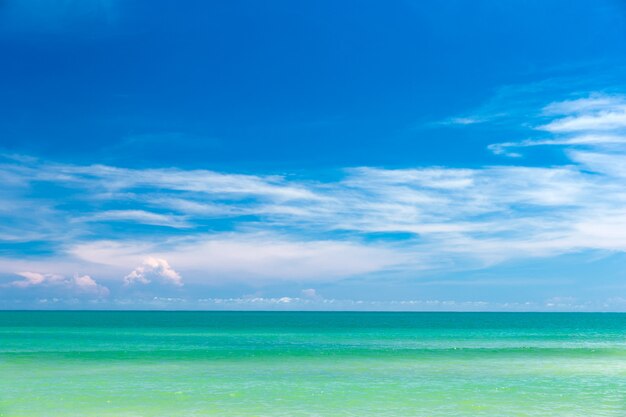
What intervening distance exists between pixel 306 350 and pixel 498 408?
2686 cm

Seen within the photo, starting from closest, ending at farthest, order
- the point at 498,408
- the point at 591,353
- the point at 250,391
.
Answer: the point at 498,408 < the point at 250,391 < the point at 591,353

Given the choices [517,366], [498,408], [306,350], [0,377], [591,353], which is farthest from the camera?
[306,350]

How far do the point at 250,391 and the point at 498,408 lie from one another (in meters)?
9.53

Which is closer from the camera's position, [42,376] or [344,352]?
[42,376]

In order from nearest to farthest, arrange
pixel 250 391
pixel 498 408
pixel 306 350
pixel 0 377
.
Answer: pixel 498 408 < pixel 250 391 < pixel 0 377 < pixel 306 350

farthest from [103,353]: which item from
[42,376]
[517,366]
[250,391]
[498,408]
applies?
[498,408]

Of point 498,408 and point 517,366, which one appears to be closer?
point 498,408

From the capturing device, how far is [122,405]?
23.0 m

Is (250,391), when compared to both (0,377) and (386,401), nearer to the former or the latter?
(386,401)

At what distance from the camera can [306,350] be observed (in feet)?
158

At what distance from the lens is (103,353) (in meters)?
44.8

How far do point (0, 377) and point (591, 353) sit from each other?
36719 mm

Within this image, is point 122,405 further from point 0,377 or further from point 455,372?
point 455,372

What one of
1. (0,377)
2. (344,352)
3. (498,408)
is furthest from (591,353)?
(0,377)
